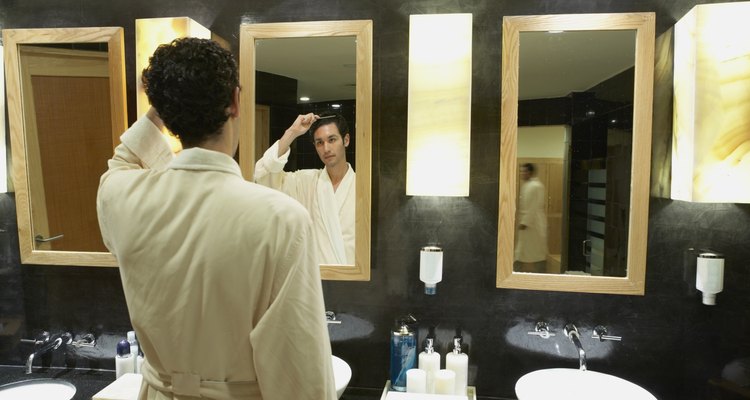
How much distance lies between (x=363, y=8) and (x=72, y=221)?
4.76ft

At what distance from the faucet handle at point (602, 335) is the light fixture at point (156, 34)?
5.47 ft

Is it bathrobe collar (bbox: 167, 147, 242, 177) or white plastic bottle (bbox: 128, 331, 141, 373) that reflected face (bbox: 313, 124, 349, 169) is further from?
white plastic bottle (bbox: 128, 331, 141, 373)

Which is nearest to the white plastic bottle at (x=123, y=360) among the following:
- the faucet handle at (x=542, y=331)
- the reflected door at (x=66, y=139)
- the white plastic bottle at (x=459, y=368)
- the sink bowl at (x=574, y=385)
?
the reflected door at (x=66, y=139)

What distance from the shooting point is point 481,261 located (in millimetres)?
1824

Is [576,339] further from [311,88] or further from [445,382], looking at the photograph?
[311,88]

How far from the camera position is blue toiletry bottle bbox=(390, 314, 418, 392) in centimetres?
175

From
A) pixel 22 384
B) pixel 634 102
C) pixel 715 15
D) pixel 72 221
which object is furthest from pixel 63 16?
pixel 715 15

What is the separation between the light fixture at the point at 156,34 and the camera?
1772mm

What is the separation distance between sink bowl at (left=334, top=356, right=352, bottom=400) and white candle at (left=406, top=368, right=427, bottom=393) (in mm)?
205

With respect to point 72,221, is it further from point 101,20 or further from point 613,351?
point 613,351

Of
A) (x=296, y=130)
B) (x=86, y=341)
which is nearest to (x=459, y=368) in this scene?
(x=296, y=130)

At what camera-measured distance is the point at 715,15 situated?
1521 mm

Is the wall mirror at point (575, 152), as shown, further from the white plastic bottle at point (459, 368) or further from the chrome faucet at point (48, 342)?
the chrome faucet at point (48, 342)

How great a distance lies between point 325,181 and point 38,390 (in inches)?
53.5
